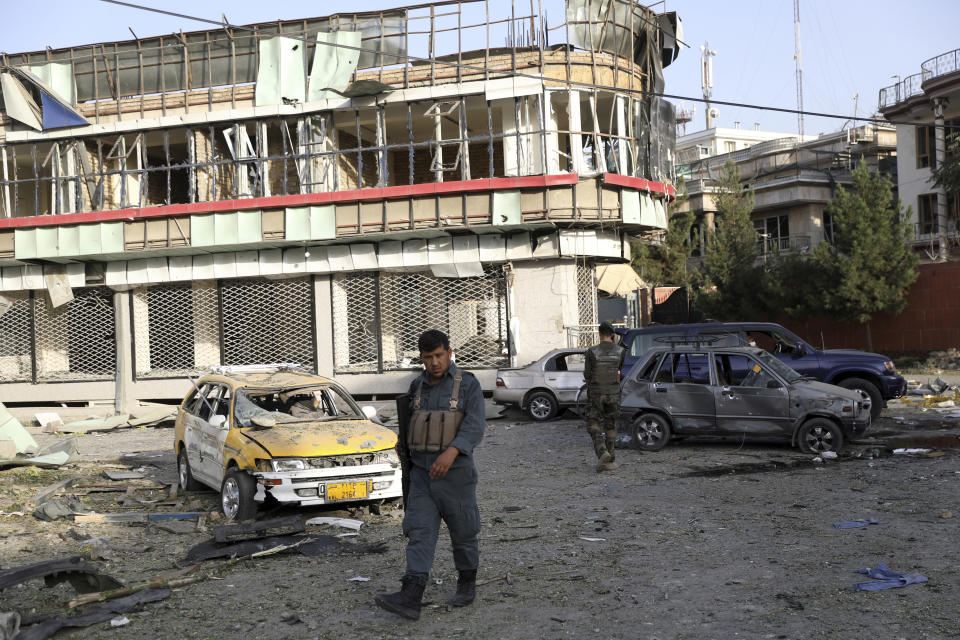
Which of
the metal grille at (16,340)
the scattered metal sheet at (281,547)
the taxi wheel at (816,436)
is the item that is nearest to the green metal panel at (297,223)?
the metal grille at (16,340)

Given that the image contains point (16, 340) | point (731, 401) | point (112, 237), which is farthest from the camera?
point (16, 340)

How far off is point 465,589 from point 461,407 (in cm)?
119

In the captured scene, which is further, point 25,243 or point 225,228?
point 25,243

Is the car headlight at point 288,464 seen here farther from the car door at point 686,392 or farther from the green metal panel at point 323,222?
the green metal panel at point 323,222

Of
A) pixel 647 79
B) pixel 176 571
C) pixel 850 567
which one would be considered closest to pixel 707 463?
pixel 850 567

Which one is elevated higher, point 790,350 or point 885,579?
point 790,350

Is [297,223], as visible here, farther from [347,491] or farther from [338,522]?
[338,522]

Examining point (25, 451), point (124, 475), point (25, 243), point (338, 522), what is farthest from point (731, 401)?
point (25, 243)

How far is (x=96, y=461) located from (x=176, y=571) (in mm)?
7793

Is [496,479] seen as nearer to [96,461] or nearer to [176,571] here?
[176,571]

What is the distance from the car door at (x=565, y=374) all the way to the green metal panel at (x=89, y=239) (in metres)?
13.0

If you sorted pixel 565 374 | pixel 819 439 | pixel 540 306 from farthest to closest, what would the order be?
1. pixel 540 306
2. pixel 565 374
3. pixel 819 439

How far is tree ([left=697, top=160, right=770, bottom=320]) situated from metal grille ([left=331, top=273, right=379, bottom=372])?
17.0 m

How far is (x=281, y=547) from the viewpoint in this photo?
7621mm
